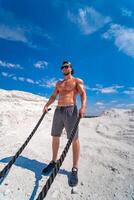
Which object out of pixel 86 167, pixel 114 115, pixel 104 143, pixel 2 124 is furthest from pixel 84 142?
pixel 114 115

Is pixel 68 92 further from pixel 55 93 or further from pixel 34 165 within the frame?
pixel 34 165

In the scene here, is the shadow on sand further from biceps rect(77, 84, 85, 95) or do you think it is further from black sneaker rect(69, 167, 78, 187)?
biceps rect(77, 84, 85, 95)

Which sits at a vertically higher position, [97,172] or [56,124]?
[56,124]

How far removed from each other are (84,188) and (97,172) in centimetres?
85

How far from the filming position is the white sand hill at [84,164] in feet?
13.9

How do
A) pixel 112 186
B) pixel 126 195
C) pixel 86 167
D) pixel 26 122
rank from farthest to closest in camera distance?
1. pixel 26 122
2. pixel 86 167
3. pixel 112 186
4. pixel 126 195

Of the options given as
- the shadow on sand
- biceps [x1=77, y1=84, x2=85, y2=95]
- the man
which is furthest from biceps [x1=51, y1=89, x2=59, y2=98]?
the shadow on sand

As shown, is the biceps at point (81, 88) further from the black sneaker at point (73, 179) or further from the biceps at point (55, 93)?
the black sneaker at point (73, 179)

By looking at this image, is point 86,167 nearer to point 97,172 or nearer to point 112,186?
point 97,172

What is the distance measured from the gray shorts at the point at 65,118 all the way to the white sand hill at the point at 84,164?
106 centimetres

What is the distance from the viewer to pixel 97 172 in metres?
5.21

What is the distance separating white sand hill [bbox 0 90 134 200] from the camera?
13.9ft

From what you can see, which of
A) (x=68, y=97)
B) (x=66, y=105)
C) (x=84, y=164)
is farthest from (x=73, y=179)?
(x=68, y=97)

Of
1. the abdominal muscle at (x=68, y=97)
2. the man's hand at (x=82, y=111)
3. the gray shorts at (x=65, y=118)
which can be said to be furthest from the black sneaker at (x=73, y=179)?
the abdominal muscle at (x=68, y=97)
